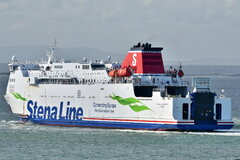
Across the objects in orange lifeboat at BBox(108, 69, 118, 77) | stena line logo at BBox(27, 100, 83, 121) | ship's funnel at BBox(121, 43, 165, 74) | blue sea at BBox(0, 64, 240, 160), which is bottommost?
blue sea at BBox(0, 64, 240, 160)

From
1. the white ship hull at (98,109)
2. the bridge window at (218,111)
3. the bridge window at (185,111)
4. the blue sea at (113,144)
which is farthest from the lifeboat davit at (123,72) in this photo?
the bridge window at (218,111)

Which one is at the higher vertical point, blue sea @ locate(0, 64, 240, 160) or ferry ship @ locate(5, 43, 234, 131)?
ferry ship @ locate(5, 43, 234, 131)

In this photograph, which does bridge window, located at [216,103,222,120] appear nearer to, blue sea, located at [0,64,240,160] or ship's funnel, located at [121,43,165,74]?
blue sea, located at [0,64,240,160]

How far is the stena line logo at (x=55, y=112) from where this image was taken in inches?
2334

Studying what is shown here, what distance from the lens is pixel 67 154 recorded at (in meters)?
46.0

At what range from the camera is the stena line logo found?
194ft

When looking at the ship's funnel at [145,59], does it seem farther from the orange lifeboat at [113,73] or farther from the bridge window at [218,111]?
the bridge window at [218,111]

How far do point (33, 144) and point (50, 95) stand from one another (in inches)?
443

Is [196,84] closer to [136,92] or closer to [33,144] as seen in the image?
[136,92]

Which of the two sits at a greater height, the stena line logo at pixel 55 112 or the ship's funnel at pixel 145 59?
the ship's funnel at pixel 145 59

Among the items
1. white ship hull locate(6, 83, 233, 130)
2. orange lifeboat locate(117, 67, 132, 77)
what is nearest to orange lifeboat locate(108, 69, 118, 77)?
orange lifeboat locate(117, 67, 132, 77)

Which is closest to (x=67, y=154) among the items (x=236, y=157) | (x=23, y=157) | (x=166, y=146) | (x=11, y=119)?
(x=23, y=157)

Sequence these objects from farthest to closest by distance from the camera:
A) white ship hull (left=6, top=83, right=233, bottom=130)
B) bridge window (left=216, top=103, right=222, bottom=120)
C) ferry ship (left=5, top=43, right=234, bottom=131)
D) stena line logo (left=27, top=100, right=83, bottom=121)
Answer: stena line logo (left=27, top=100, right=83, bottom=121) < bridge window (left=216, top=103, right=222, bottom=120) < ferry ship (left=5, top=43, right=234, bottom=131) < white ship hull (left=6, top=83, right=233, bottom=130)

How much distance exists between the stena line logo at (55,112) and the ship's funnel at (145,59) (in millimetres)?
5270
